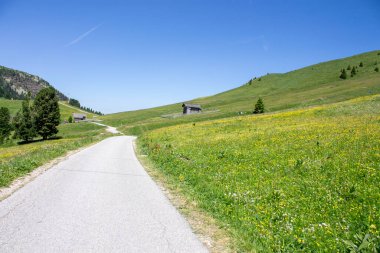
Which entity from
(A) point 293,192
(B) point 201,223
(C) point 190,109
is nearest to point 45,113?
(C) point 190,109

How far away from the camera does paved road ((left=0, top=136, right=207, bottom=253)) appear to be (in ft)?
22.6

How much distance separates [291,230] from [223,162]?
978 centimetres

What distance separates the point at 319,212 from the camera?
8.53 m

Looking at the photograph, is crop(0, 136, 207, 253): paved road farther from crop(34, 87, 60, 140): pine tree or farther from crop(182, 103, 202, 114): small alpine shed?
crop(182, 103, 202, 114): small alpine shed

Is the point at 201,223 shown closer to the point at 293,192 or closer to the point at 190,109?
the point at 293,192

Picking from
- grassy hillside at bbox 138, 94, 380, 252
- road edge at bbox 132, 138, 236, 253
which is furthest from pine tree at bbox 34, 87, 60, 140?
road edge at bbox 132, 138, 236, 253

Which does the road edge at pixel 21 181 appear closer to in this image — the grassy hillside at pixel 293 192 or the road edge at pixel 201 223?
the road edge at pixel 201 223

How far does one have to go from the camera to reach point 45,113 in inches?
2958

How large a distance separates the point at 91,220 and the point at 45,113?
75.3m

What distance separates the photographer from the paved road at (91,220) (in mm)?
6877

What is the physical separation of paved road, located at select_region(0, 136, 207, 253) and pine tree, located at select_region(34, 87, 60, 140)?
68207mm

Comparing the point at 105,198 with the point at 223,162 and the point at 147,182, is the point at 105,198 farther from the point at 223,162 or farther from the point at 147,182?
the point at 223,162

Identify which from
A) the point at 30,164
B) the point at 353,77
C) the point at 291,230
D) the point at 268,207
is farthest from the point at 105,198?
the point at 353,77

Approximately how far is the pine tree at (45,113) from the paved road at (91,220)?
68207mm
